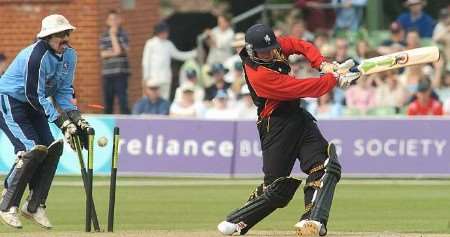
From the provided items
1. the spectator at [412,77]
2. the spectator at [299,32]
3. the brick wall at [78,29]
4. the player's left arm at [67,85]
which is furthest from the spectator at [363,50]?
the player's left arm at [67,85]

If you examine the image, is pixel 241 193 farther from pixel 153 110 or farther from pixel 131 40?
pixel 131 40

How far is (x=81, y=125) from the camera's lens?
43.8 feet

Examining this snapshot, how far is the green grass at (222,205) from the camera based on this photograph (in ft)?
46.6

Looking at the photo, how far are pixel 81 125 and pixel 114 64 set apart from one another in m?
9.82

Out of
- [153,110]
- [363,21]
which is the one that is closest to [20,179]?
[153,110]

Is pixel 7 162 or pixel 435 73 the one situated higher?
pixel 435 73

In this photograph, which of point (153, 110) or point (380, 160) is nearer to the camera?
point (380, 160)

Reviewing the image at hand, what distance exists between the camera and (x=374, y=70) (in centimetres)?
1248

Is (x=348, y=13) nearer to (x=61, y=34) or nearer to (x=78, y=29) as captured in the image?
(x=78, y=29)

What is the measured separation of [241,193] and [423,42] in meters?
6.15

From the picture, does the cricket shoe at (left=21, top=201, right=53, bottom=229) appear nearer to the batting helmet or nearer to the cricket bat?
the batting helmet

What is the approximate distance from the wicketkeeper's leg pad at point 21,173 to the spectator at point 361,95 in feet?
27.7

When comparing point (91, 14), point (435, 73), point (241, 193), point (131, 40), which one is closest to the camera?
point (241, 193)

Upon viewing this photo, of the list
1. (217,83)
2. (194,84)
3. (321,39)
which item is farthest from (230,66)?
(321,39)
